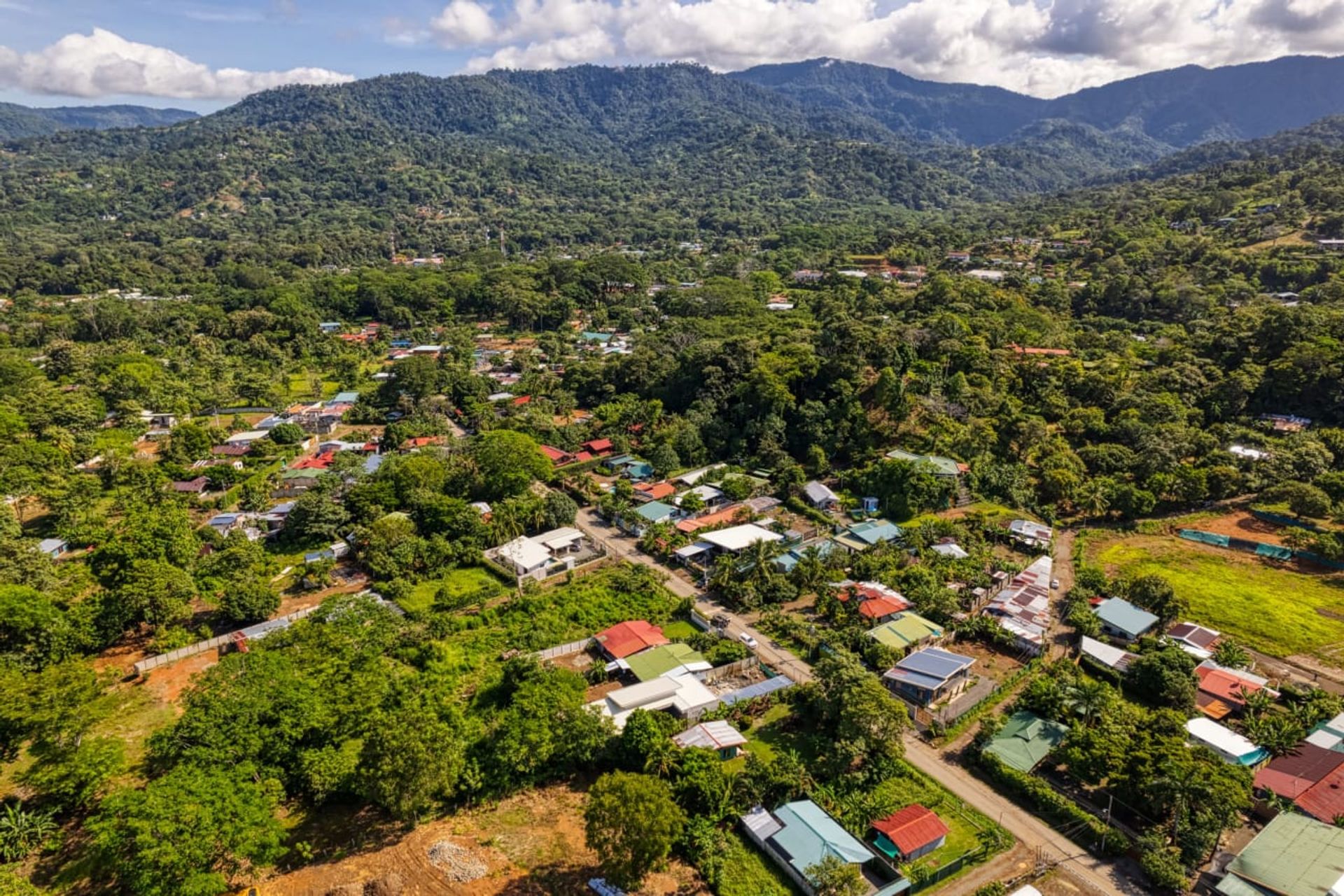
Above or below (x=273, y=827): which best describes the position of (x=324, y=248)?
above

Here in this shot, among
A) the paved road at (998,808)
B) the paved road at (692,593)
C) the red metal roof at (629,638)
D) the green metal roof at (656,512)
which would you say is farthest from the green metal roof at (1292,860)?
the green metal roof at (656,512)

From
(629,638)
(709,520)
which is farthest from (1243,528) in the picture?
(629,638)

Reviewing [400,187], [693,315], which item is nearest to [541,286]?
[693,315]

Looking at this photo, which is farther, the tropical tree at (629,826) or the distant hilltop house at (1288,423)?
the distant hilltop house at (1288,423)

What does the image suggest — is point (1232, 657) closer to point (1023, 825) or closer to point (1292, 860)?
point (1292, 860)

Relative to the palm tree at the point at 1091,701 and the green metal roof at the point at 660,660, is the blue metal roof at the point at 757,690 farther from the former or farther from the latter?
the palm tree at the point at 1091,701

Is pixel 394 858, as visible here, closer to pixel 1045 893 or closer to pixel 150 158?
pixel 1045 893
